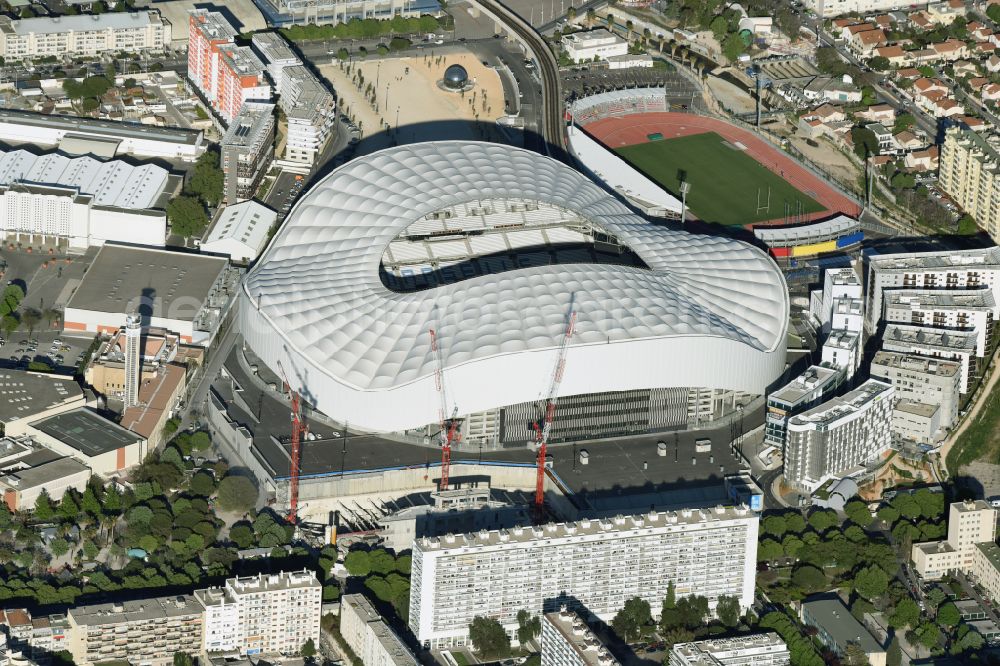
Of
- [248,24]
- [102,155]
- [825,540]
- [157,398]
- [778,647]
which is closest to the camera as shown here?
[778,647]

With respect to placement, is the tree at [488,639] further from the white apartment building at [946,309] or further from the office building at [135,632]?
the white apartment building at [946,309]

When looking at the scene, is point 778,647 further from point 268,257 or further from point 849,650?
point 268,257

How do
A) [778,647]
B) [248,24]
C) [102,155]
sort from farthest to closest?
[248,24] < [102,155] < [778,647]

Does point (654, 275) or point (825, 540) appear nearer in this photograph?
point (825, 540)

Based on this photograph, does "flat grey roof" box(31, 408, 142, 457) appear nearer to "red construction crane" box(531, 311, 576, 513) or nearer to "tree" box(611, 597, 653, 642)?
"red construction crane" box(531, 311, 576, 513)

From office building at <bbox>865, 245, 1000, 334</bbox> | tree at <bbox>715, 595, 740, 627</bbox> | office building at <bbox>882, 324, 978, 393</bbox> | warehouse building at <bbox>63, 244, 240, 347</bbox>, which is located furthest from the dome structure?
tree at <bbox>715, 595, 740, 627</bbox>

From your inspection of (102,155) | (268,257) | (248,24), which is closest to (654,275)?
(268,257)
